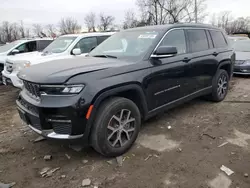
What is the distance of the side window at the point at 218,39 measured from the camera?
5267 mm

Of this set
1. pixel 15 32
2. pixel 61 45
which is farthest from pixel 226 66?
pixel 15 32

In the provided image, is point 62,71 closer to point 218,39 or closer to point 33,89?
point 33,89

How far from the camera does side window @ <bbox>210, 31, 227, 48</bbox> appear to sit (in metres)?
5.27

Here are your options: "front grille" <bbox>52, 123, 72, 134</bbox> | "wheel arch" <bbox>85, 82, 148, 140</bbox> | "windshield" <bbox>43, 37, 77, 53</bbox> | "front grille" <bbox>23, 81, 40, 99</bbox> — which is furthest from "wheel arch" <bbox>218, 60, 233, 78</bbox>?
"windshield" <bbox>43, 37, 77, 53</bbox>

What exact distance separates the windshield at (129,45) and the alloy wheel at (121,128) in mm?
901

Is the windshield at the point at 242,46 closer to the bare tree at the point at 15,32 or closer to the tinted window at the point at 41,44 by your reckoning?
the tinted window at the point at 41,44

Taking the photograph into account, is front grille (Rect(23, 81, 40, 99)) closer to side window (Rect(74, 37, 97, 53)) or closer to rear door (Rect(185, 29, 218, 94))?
rear door (Rect(185, 29, 218, 94))

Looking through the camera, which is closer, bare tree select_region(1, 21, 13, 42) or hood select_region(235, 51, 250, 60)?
hood select_region(235, 51, 250, 60)

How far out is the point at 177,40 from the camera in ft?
13.9

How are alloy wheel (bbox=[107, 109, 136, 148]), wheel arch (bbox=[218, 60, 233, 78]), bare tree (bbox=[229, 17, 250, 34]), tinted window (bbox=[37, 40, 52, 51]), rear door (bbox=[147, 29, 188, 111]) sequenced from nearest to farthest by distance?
alloy wheel (bbox=[107, 109, 136, 148]) < rear door (bbox=[147, 29, 188, 111]) < wheel arch (bbox=[218, 60, 233, 78]) < tinted window (bbox=[37, 40, 52, 51]) < bare tree (bbox=[229, 17, 250, 34])

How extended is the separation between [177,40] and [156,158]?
217 centimetres

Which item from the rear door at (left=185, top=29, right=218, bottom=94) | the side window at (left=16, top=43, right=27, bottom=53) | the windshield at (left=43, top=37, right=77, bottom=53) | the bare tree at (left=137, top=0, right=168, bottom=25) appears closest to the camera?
the rear door at (left=185, top=29, right=218, bottom=94)

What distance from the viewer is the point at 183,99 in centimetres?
436

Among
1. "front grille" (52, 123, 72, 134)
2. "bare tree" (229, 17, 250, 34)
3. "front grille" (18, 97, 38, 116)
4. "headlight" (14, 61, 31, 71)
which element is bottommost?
"front grille" (52, 123, 72, 134)
